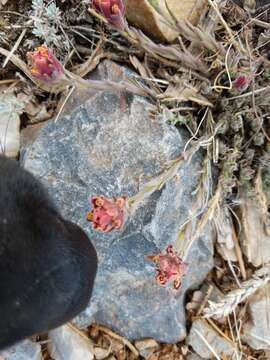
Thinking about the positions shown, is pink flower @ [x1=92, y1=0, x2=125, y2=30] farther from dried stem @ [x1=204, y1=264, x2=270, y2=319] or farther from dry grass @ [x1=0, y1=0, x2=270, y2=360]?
dried stem @ [x1=204, y1=264, x2=270, y2=319]

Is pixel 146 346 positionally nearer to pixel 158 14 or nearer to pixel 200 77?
pixel 200 77

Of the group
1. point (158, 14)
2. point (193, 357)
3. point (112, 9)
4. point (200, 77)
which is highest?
point (112, 9)

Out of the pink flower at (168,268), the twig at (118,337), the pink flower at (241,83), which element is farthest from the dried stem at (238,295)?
the pink flower at (241,83)

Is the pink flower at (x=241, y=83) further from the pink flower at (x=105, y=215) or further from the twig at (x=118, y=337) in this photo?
the twig at (x=118, y=337)

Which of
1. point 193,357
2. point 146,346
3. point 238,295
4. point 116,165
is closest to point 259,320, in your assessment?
point 238,295

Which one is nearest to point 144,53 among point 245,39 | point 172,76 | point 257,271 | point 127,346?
point 172,76

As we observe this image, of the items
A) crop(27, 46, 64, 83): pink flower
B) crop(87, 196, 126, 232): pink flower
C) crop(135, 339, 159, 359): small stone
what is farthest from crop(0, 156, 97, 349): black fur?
crop(135, 339, 159, 359): small stone

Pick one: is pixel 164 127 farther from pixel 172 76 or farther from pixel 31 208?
pixel 31 208
